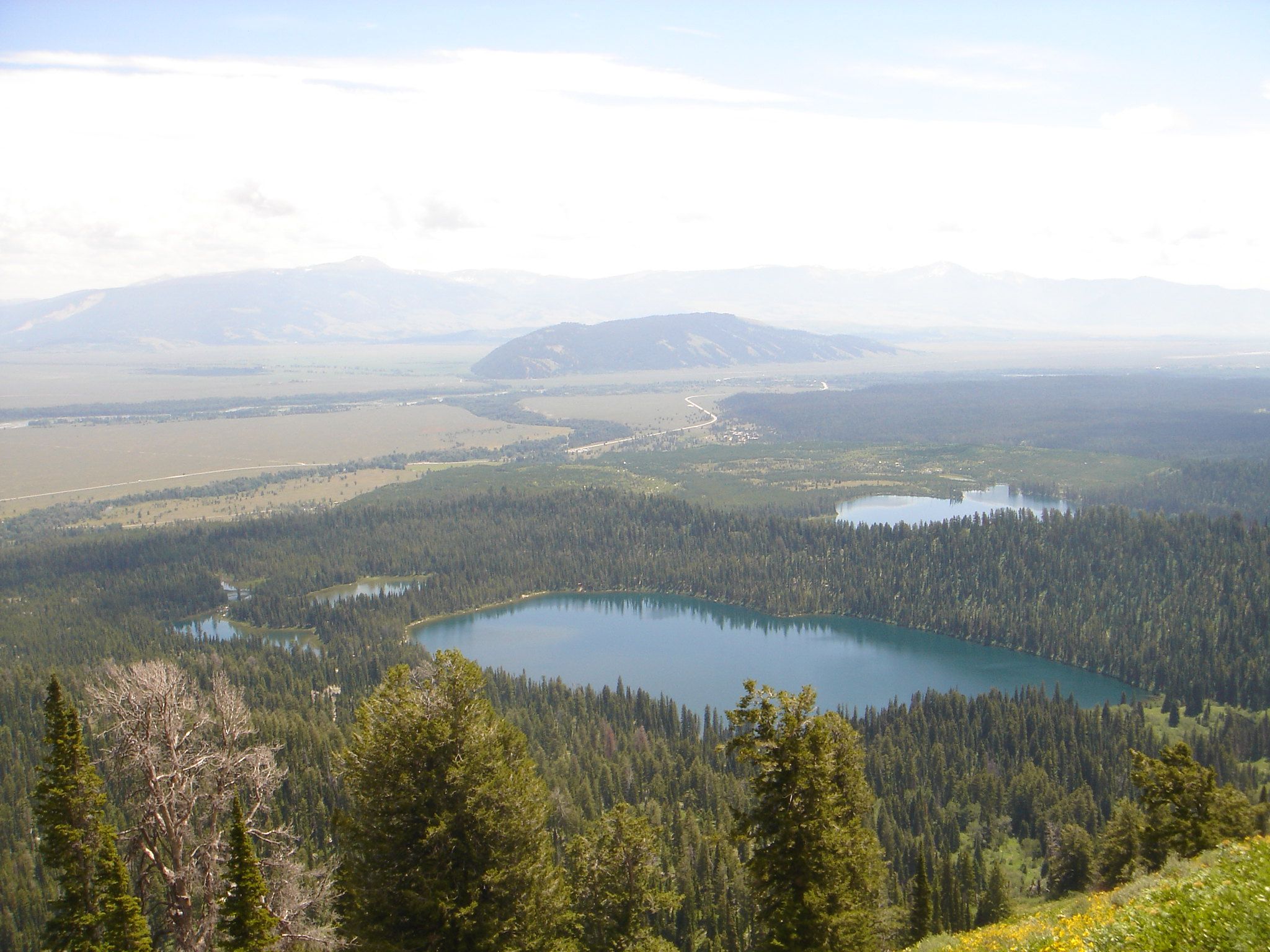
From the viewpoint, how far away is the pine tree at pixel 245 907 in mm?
21297

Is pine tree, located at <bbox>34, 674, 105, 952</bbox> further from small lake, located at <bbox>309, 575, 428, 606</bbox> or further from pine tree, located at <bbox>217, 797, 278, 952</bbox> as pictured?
small lake, located at <bbox>309, 575, 428, 606</bbox>

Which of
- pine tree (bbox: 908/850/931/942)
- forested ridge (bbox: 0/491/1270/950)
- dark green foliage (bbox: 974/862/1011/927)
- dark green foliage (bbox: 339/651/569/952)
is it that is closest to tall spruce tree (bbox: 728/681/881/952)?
dark green foliage (bbox: 339/651/569/952)

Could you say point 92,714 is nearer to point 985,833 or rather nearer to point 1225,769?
point 985,833

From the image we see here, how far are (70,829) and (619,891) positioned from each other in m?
13.2

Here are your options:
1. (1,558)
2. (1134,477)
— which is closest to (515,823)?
(1,558)

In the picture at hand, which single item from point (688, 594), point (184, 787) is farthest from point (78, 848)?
point (688, 594)

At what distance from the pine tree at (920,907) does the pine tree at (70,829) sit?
25.2 m

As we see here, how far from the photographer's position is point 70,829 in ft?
76.4

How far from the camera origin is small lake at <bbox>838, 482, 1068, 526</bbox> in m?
163

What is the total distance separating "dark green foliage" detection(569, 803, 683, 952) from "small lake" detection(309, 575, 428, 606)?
9594cm

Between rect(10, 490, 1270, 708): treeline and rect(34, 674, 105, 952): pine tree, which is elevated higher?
rect(34, 674, 105, 952): pine tree

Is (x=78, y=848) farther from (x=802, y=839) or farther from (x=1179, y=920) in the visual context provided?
(x=1179, y=920)

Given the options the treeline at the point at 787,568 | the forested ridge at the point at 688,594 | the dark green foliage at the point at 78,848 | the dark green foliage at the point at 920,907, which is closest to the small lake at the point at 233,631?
the treeline at the point at 787,568

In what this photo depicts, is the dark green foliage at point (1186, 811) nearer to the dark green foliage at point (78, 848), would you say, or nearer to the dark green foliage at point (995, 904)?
the dark green foliage at point (995, 904)
